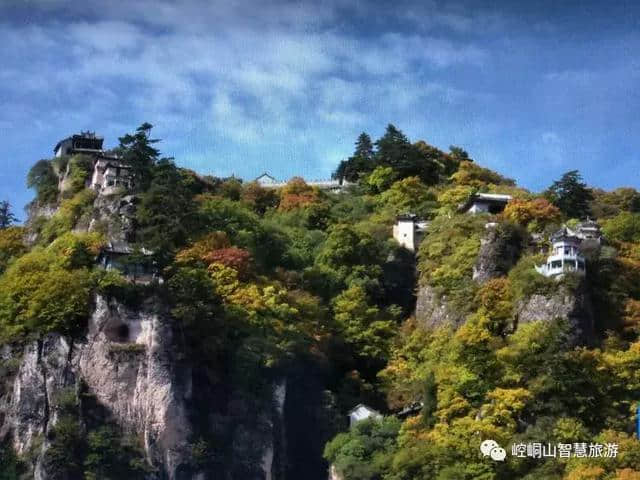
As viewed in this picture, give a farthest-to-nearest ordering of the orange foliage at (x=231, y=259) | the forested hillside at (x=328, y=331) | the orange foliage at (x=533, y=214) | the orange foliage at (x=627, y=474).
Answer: the orange foliage at (x=533, y=214) → the orange foliage at (x=231, y=259) → the forested hillside at (x=328, y=331) → the orange foliage at (x=627, y=474)

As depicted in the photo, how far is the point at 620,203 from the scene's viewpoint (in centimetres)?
8269

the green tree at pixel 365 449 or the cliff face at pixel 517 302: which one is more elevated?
the cliff face at pixel 517 302

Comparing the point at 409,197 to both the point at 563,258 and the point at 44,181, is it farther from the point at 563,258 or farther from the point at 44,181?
the point at 44,181

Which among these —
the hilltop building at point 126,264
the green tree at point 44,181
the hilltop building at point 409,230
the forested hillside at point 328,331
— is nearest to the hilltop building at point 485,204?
the forested hillside at point 328,331

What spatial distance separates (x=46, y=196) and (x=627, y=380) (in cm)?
3713

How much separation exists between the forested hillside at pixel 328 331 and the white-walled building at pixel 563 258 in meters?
0.96

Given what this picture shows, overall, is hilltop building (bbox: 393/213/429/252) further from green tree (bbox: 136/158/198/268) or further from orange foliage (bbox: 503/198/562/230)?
green tree (bbox: 136/158/198/268)

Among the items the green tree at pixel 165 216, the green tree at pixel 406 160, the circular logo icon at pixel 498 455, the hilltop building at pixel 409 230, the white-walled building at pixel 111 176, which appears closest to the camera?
the circular logo icon at pixel 498 455

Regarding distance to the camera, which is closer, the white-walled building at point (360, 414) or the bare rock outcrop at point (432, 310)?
the white-walled building at point (360, 414)

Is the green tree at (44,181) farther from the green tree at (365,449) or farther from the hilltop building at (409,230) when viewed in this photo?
the green tree at (365,449)

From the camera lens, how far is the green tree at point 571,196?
76688mm

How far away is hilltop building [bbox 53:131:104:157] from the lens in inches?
3199

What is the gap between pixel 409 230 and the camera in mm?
76625

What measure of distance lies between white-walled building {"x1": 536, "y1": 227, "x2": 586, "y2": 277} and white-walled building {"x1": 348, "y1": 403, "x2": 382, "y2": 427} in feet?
34.5
